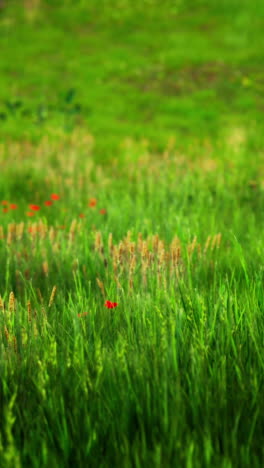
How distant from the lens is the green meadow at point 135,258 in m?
1.72

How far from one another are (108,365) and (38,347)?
0.32 meters

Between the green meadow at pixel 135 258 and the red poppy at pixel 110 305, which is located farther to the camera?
the red poppy at pixel 110 305

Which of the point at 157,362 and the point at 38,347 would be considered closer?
the point at 157,362

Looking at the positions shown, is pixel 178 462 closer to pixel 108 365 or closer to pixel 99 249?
pixel 108 365

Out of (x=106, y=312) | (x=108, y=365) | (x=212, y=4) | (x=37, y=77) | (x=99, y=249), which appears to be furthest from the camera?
(x=212, y=4)

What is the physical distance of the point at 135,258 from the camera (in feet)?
10.4

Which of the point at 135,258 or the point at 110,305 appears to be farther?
the point at 135,258

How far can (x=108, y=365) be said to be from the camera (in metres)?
1.90

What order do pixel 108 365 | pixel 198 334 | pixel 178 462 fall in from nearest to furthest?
pixel 178 462
pixel 108 365
pixel 198 334

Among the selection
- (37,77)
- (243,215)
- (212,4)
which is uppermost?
(212,4)

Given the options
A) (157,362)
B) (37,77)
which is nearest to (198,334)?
(157,362)

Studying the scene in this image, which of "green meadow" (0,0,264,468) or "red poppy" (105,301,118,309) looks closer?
"green meadow" (0,0,264,468)

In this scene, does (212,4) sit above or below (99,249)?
above

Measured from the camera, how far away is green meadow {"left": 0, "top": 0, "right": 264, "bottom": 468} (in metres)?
1.72
